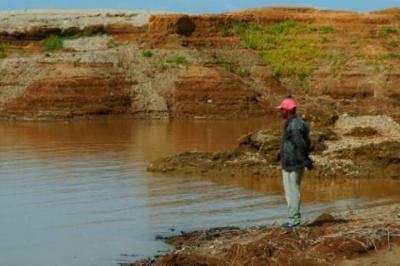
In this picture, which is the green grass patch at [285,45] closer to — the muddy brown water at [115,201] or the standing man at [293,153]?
the muddy brown water at [115,201]

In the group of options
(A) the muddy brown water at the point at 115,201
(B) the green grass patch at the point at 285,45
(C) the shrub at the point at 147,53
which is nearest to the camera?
(A) the muddy brown water at the point at 115,201

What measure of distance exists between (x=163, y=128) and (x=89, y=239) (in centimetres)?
2702

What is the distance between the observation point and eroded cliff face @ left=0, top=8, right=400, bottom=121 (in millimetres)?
48875

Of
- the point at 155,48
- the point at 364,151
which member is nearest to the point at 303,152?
the point at 364,151

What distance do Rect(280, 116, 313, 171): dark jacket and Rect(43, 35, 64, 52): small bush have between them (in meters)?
43.3

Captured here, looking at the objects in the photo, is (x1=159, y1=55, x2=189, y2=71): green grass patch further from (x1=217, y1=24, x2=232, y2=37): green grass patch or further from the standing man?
the standing man

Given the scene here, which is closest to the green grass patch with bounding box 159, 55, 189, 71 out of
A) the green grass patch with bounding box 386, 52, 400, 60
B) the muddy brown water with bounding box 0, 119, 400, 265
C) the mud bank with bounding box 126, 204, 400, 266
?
the green grass patch with bounding box 386, 52, 400, 60

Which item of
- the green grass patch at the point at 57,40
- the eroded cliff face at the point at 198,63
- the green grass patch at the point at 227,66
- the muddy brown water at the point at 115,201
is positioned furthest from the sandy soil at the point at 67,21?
the muddy brown water at the point at 115,201

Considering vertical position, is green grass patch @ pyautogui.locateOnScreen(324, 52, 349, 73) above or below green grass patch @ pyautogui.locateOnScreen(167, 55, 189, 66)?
below

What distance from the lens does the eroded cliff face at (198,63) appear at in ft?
160

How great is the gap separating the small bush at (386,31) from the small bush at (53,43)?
19351 millimetres

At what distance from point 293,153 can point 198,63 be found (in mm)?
39290

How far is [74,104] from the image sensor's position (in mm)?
48250

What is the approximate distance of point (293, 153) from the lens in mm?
12797
